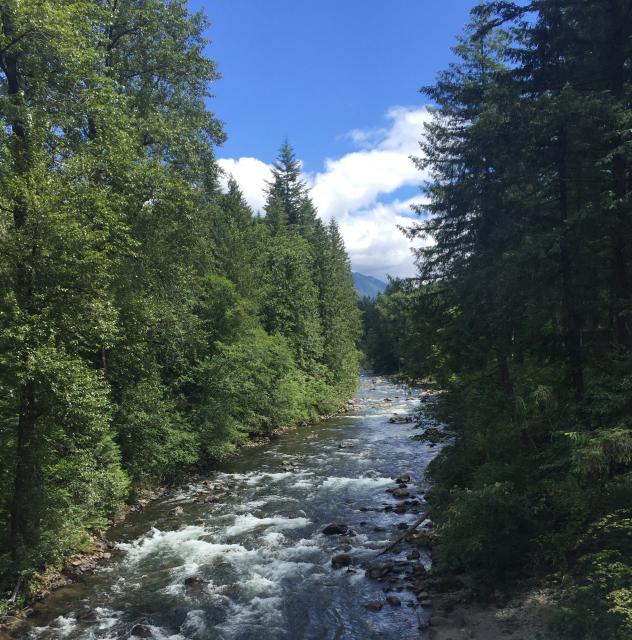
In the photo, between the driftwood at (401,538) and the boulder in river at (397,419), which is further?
the boulder in river at (397,419)

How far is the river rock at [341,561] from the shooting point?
1180cm

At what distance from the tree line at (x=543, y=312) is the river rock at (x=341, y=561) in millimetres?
2537

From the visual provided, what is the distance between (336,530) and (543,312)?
28.0ft

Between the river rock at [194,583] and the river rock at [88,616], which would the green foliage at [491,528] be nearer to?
the river rock at [194,583]

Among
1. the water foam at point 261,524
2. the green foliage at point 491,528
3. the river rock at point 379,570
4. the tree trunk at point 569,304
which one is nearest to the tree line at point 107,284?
the water foam at point 261,524

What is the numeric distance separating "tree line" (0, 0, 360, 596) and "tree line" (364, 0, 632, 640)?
8843 millimetres

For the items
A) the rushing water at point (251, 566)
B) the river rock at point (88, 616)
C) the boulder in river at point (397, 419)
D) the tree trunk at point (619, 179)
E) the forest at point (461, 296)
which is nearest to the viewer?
the forest at point (461, 296)

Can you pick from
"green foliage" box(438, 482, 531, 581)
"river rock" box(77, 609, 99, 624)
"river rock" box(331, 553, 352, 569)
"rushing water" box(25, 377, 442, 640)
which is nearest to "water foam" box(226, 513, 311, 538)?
"rushing water" box(25, 377, 442, 640)

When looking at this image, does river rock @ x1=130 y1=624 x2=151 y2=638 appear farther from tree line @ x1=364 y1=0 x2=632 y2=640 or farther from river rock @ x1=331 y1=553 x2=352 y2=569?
tree line @ x1=364 y1=0 x2=632 y2=640

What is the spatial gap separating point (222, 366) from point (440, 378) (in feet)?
39.9

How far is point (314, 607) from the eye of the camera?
10008 millimetres

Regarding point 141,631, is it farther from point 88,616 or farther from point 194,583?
point 194,583

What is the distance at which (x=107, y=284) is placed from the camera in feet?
38.4

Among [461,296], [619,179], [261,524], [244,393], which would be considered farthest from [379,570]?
[244,393]
